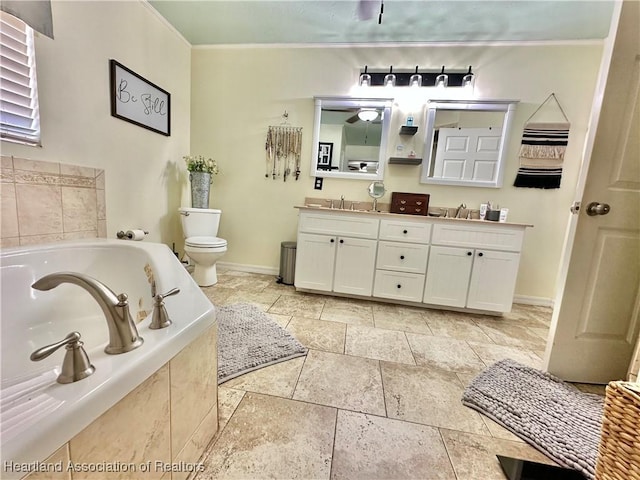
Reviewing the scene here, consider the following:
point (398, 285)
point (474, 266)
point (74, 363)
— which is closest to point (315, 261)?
point (398, 285)

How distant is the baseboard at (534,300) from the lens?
254 cm

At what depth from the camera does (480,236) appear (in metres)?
2.13

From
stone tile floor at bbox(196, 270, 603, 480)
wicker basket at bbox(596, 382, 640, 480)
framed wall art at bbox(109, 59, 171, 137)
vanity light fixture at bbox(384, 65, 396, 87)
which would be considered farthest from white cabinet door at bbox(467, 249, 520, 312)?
framed wall art at bbox(109, 59, 171, 137)

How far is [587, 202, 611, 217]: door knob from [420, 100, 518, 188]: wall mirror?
4.10 ft

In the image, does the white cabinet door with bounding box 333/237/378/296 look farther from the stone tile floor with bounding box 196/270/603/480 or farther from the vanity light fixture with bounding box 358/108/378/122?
the vanity light fixture with bounding box 358/108/378/122

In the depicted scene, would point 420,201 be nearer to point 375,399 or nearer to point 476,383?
point 476,383

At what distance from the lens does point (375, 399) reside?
1203 mm

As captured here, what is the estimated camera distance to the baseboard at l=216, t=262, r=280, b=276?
2949 millimetres

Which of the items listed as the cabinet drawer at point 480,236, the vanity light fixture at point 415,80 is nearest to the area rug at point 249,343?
the cabinet drawer at point 480,236

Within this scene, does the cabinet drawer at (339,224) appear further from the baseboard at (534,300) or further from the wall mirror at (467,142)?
the baseboard at (534,300)

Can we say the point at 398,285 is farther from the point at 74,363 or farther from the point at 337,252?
the point at 74,363

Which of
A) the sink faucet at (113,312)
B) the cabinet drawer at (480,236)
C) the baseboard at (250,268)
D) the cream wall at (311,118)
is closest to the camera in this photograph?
the sink faucet at (113,312)

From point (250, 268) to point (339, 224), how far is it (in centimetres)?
124

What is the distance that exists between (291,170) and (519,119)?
2.17m
